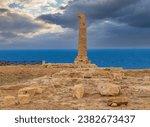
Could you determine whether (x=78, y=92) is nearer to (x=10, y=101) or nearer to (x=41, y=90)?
(x=41, y=90)

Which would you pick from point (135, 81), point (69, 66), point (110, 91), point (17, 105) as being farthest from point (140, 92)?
point (69, 66)

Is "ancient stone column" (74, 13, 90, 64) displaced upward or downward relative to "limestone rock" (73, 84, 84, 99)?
upward

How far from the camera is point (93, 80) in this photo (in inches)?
709

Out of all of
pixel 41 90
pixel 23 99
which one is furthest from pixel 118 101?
pixel 41 90

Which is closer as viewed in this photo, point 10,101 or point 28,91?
point 10,101

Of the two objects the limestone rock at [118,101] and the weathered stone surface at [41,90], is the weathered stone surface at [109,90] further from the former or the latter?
the weathered stone surface at [41,90]

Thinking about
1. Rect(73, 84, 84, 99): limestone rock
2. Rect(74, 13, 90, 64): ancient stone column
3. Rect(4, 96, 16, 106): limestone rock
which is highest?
Rect(74, 13, 90, 64): ancient stone column

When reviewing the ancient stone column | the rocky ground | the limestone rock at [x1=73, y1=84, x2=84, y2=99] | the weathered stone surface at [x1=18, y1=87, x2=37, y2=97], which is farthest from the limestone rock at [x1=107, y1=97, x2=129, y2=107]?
the ancient stone column

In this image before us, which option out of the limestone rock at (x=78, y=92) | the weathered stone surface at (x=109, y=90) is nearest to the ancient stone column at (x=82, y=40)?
the limestone rock at (x=78, y=92)

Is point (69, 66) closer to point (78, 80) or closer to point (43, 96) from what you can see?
point (78, 80)

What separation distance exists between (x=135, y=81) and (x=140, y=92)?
320 cm

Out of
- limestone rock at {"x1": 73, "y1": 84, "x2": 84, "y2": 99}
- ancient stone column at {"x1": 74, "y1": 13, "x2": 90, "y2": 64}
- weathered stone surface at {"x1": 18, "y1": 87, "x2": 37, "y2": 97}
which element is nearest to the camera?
limestone rock at {"x1": 73, "y1": 84, "x2": 84, "y2": 99}

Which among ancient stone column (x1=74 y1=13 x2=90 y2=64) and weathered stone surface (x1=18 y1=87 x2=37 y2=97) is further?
ancient stone column (x1=74 y1=13 x2=90 y2=64)

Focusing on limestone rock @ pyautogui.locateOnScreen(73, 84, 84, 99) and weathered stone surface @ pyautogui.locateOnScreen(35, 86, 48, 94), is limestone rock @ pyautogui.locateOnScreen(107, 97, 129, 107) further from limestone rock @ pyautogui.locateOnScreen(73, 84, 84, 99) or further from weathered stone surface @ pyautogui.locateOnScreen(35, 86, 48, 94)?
weathered stone surface @ pyautogui.locateOnScreen(35, 86, 48, 94)
